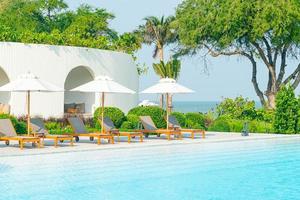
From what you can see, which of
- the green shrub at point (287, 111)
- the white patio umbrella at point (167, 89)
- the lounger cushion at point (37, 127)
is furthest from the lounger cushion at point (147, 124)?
the green shrub at point (287, 111)

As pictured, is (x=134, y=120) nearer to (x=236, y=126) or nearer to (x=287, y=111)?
(x=236, y=126)

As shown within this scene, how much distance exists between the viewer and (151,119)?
24406 millimetres

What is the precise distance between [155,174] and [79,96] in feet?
62.5

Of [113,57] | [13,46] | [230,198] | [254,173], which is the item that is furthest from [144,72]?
[230,198]

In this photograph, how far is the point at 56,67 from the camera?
91.4 ft

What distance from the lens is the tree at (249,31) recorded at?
3491 centimetres

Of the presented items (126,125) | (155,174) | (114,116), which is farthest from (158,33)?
(155,174)

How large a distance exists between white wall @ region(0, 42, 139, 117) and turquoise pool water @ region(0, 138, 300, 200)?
861cm

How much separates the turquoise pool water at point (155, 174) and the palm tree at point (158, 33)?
3004cm

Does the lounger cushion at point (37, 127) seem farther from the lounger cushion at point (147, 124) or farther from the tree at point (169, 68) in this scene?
the tree at point (169, 68)

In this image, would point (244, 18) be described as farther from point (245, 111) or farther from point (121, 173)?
point (121, 173)

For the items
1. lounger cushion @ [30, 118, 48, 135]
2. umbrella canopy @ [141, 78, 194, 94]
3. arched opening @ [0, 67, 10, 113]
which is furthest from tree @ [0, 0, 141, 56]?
lounger cushion @ [30, 118, 48, 135]

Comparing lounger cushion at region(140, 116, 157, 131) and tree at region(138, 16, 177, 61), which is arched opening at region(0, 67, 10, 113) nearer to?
lounger cushion at region(140, 116, 157, 131)

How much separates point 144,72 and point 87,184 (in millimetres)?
24387
